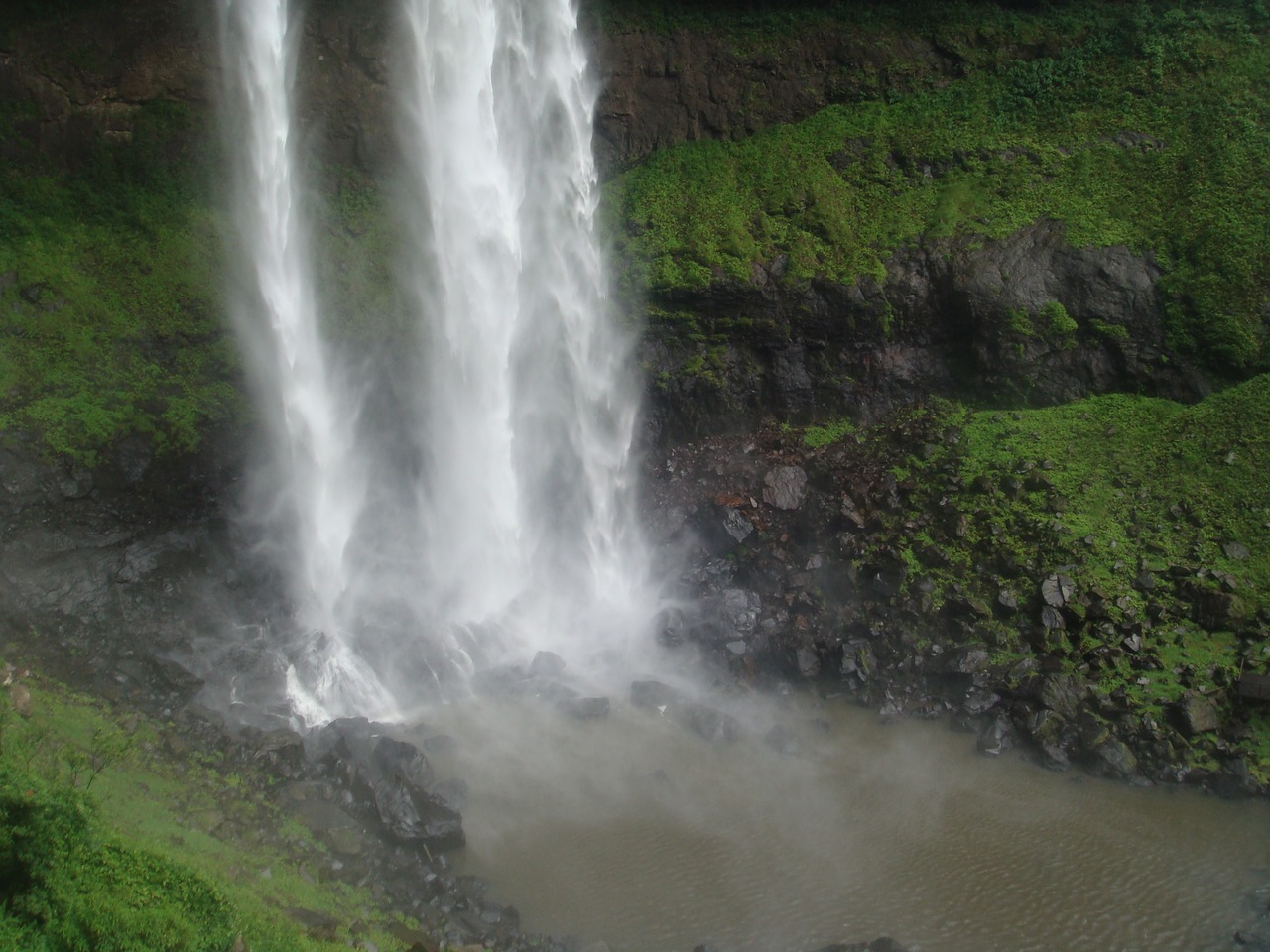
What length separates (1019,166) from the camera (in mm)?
20656

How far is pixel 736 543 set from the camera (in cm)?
1739

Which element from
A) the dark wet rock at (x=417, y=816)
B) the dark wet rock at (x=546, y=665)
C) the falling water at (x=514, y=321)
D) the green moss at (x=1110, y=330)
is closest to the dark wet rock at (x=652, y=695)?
the dark wet rock at (x=546, y=665)

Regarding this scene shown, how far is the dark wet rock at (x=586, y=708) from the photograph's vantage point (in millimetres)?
13656

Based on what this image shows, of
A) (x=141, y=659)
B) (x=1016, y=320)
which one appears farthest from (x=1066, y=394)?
(x=141, y=659)

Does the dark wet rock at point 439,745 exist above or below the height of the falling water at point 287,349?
below

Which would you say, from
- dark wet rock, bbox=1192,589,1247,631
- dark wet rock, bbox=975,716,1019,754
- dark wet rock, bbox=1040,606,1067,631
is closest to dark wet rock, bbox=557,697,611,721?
dark wet rock, bbox=975,716,1019,754

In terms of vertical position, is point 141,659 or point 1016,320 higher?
point 1016,320

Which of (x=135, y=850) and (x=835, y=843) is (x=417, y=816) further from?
(x=835, y=843)

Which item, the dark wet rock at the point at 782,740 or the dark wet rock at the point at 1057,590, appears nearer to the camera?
the dark wet rock at the point at 782,740

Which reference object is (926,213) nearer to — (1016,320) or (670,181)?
(1016,320)

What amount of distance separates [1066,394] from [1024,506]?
3912mm

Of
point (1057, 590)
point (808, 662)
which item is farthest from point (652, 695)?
point (1057, 590)

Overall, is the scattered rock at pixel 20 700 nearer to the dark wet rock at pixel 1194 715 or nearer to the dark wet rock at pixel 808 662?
the dark wet rock at pixel 808 662

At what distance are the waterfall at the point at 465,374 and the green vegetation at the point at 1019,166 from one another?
251 centimetres
